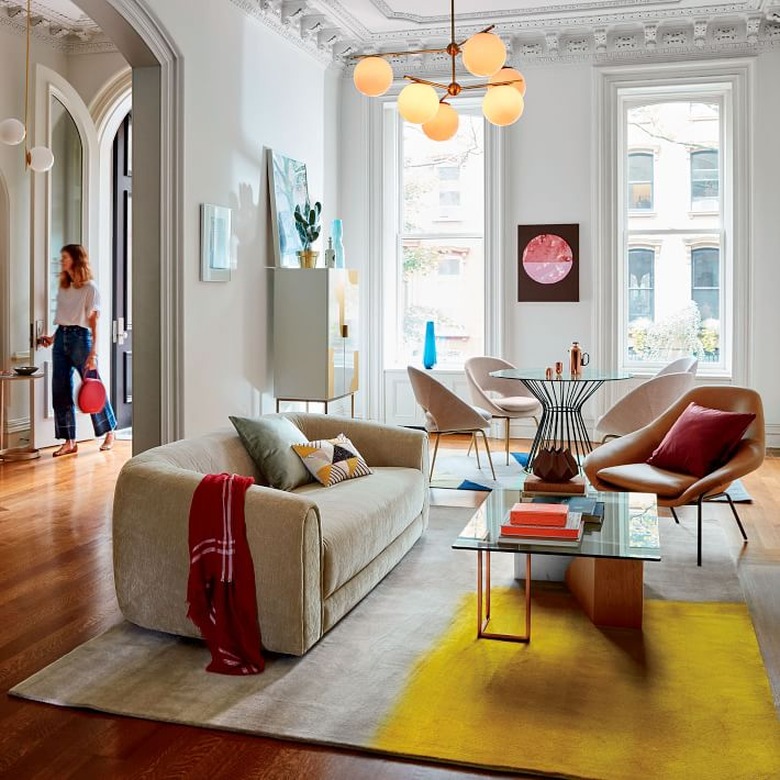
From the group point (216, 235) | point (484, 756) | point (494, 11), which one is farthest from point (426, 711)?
point (494, 11)

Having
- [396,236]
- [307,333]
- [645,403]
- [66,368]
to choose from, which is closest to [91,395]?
[66,368]

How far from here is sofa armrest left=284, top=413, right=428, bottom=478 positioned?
502 centimetres

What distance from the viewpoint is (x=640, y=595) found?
146 inches

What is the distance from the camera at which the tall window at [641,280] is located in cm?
845

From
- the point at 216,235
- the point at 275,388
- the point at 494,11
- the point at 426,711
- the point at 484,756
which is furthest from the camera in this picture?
the point at 494,11

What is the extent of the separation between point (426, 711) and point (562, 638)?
0.84m

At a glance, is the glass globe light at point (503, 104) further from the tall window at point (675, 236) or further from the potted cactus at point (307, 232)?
the tall window at point (675, 236)

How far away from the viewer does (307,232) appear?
7.38 metres

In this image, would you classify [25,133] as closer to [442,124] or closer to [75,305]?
[75,305]

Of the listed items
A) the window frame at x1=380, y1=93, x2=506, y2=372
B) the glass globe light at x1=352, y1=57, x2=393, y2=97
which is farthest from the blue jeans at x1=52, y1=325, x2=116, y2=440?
the glass globe light at x1=352, y1=57, x2=393, y2=97

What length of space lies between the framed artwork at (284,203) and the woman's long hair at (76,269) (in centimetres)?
166

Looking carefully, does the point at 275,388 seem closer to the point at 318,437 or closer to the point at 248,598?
the point at 318,437

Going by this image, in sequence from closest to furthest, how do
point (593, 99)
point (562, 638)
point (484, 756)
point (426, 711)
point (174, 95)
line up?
1. point (484, 756)
2. point (426, 711)
3. point (562, 638)
4. point (174, 95)
5. point (593, 99)

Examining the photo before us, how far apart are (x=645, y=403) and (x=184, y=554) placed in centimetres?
374
